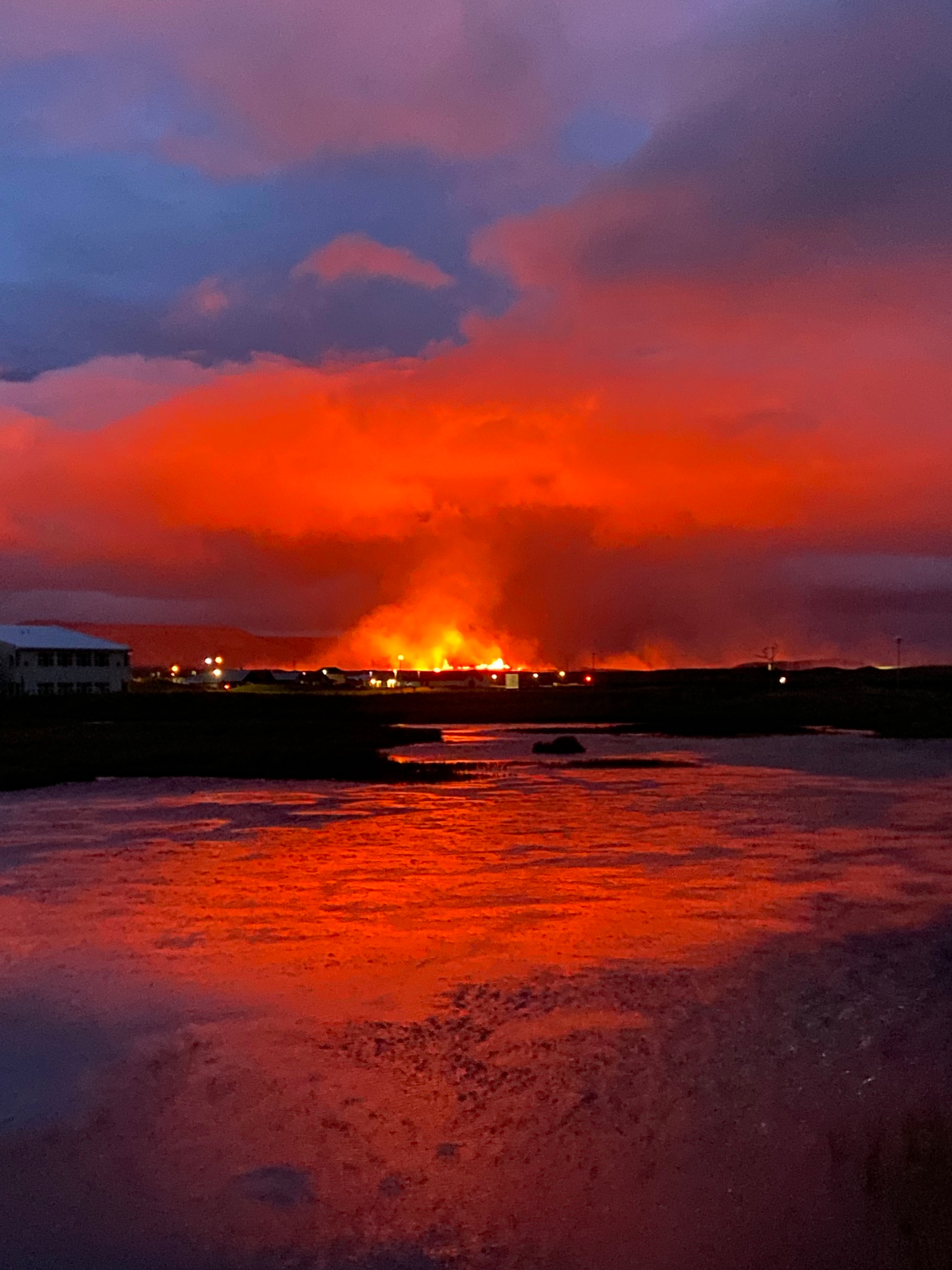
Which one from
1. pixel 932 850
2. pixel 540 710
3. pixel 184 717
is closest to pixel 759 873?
pixel 932 850

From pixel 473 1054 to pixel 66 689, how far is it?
4548 inches

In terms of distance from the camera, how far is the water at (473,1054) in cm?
877

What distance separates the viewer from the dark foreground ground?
46.5 metres

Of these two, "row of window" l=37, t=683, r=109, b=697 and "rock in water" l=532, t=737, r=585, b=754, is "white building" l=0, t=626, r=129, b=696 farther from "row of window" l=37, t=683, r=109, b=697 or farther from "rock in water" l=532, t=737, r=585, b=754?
"rock in water" l=532, t=737, r=585, b=754

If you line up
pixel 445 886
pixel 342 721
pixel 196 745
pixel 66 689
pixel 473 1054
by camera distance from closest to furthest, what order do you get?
pixel 473 1054
pixel 445 886
pixel 196 745
pixel 342 721
pixel 66 689

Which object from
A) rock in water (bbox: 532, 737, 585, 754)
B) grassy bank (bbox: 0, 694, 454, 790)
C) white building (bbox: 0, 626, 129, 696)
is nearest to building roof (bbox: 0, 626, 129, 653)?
white building (bbox: 0, 626, 129, 696)

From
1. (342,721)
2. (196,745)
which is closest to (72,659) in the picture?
(342,721)

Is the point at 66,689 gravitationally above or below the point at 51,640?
below

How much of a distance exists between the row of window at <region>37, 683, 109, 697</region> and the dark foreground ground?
347 cm

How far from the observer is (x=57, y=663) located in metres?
121

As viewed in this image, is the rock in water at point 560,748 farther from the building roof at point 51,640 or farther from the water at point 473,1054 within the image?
the building roof at point 51,640

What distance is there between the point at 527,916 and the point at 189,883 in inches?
262

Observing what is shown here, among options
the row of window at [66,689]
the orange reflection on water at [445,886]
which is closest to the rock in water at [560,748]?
the orange reflection on water at [445,886]

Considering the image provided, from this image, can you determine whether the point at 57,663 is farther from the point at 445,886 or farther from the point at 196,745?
the point at 445,886
